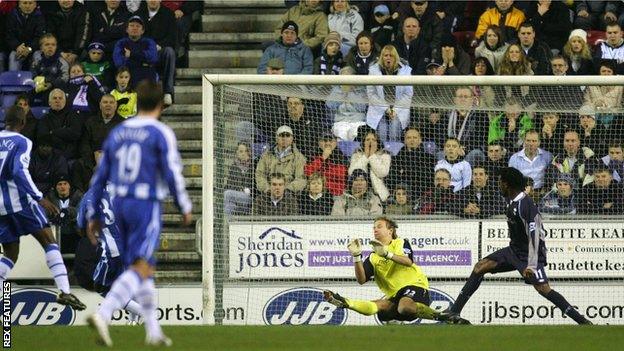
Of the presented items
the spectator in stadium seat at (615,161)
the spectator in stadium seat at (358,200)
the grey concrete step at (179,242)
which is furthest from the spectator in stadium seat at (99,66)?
the spectator in stadium seat at (615,161)

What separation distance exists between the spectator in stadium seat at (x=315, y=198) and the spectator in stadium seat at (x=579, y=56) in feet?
12.3

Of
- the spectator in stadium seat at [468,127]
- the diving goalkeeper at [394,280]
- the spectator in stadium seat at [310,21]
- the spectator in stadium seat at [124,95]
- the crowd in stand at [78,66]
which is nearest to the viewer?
the diving goalkeeper at [394,280]

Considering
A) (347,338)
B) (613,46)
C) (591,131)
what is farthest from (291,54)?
(347,338)

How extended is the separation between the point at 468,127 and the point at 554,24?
2895 millimetres

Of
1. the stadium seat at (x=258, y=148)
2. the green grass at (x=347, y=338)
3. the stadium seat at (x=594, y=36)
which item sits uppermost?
the stadium seat at (x=594, y=36)

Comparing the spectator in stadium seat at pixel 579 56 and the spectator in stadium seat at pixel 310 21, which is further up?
the spectator in stadium seat at pixel 310 21

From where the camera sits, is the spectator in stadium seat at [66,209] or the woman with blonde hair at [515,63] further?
the woman with blonde hair at [515,63]

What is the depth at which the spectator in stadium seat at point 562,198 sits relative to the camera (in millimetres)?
16984

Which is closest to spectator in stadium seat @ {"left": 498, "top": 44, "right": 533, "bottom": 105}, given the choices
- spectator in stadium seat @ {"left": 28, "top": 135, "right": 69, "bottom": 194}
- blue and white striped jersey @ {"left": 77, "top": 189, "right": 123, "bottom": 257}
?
blue and white striped jersey @ {"left": 77, "top": 189, "right": 123, "bottom": 257}

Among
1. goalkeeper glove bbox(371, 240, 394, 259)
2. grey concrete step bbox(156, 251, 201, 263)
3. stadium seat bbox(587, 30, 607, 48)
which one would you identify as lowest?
grey concrete step bbox(156, 251, 201, 263)

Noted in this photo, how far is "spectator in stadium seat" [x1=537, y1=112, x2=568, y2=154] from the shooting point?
17.1 m

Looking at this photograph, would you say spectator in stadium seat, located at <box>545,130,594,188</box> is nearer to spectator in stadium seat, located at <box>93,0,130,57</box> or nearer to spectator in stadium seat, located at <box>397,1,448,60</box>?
spectator in stadium seat, located at <box>397,1,448,60</box>

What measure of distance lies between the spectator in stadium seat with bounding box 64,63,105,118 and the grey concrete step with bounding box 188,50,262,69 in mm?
1699

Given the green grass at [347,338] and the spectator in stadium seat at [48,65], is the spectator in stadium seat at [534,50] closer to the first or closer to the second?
the green grass at [347,338]
